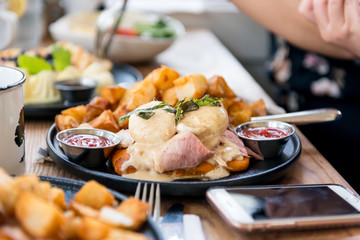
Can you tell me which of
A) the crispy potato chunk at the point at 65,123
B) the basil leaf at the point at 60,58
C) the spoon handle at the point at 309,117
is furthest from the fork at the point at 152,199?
the basil leaf at the point at 60,58

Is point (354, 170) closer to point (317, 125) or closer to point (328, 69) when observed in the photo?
point (317, 125)

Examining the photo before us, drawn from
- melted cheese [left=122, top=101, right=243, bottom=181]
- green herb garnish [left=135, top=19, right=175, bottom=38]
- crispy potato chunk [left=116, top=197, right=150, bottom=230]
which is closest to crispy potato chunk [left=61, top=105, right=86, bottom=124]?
melted cheese [left=122, top=101, right=243, bottom=181]

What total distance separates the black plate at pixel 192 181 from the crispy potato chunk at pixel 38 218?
40 cm

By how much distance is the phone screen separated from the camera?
3.14 feet

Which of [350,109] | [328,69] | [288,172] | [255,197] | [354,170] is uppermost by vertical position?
[255,197]

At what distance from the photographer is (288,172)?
51.6 inches

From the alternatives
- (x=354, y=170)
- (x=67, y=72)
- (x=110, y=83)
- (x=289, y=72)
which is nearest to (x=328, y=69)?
(x=289, y=72)

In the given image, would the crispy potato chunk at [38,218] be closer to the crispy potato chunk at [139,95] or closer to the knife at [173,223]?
the knife at [173,223]

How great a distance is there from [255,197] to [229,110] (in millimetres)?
604

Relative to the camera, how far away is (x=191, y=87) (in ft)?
4.67

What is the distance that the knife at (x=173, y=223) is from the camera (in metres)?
0.97

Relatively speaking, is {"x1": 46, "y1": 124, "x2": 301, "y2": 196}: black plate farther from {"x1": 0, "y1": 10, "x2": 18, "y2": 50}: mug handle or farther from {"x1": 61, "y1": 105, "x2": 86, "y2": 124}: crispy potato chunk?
{"x1": 0, "y1": 10, "x2": 18, "y2": 50}: mug handle

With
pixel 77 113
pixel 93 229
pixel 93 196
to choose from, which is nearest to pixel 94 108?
pixel 77 113

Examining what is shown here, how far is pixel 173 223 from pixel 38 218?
386mm
